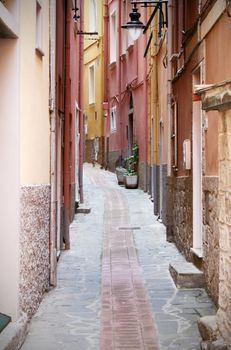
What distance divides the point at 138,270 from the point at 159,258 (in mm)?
1163

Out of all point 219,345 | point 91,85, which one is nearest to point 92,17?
point 91,85

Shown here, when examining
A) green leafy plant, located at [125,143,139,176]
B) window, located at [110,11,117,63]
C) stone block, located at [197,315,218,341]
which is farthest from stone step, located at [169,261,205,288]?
window, located at [110,11,117,63]

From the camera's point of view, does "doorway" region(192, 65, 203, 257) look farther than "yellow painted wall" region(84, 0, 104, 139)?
No

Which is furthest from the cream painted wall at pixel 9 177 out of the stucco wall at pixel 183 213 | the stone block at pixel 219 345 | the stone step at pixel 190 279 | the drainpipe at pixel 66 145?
the drainpipe at pixel 66 145

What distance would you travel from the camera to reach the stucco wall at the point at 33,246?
262 inches

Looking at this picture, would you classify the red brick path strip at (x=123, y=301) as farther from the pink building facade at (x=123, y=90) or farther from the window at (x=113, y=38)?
the window at (x=113, y=38)

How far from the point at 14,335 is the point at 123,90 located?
66.0 feet

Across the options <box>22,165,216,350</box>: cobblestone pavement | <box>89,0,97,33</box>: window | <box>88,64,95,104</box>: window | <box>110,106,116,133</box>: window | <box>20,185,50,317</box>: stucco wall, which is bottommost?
<box>22,165,216,350</box>: cobblestone pavement

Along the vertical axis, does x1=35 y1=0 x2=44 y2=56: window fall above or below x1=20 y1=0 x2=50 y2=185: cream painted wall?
above

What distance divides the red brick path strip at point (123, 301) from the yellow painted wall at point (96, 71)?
17.2 metres

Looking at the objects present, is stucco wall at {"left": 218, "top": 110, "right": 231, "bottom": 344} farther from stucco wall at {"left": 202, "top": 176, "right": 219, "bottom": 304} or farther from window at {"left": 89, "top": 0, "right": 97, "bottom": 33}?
window at {"left": 89, "top": 0, "right": 97, "bottom": 33}

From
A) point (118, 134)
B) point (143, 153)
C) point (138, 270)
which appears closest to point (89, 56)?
point (118, 134)

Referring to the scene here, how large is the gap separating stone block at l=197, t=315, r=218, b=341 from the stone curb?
1.61 meters

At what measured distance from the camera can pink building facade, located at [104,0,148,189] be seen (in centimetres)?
2139
